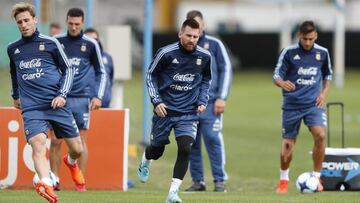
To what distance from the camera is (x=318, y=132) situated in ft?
50.7

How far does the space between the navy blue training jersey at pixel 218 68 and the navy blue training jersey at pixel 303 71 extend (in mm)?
828

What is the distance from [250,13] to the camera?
205 ft

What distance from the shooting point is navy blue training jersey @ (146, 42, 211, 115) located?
13.2 meters

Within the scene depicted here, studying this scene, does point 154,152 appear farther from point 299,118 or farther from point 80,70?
point 299,118

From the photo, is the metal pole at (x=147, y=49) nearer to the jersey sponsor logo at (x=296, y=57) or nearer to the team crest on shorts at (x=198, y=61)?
the jersey sponsor logo at (x=296, y=57)

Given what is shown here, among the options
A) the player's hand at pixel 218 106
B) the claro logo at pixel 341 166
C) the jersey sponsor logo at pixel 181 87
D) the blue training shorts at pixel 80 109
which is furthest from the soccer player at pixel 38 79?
the claro logo at pixel 341 166

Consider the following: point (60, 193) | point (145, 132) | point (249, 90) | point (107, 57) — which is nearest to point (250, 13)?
point (249, 90)

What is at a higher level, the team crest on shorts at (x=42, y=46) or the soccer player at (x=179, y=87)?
the team crest on shorts at (x=42, y=46)

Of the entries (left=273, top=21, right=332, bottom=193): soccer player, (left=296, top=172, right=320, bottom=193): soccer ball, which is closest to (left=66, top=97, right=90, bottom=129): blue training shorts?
(left=273, top=21, right=332, bottom=193): soccer player

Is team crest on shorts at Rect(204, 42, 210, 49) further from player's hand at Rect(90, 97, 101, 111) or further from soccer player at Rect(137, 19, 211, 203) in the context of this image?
soccer player at Rect(137, 19, 211, 203)

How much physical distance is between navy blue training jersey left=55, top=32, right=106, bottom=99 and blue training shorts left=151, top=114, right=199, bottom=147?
1.95 m

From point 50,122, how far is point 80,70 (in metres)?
2.19

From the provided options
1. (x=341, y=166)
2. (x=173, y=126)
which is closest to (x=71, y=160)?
(x=173, y=126)

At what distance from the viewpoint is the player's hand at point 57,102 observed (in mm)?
12898
